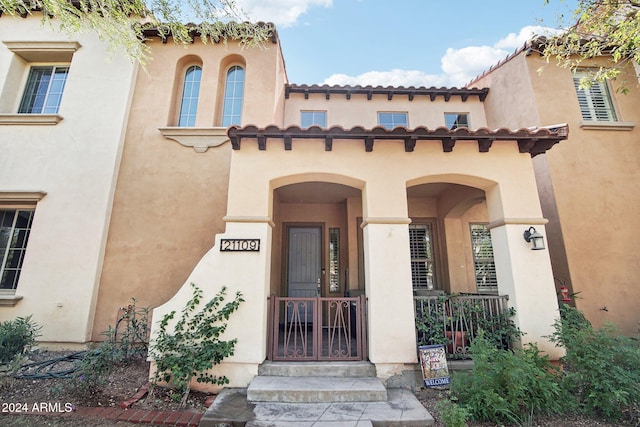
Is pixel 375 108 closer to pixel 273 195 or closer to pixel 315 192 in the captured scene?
pixel 315 192

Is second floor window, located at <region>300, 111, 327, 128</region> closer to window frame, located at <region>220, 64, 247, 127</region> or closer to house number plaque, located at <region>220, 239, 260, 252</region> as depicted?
window frame, located at <region>220, 64, 247, 127</region>

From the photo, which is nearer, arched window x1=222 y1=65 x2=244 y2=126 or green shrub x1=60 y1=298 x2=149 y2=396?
green shrub x1=60 y1=298 x2=149 y2=396

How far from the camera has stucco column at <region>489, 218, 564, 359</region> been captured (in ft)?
13.6

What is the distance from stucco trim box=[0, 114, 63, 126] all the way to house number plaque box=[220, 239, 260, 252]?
5580 mm

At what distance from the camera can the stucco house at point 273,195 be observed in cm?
432

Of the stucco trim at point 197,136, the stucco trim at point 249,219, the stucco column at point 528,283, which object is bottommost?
the stucco column at point 528,283

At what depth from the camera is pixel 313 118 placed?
8.42 m

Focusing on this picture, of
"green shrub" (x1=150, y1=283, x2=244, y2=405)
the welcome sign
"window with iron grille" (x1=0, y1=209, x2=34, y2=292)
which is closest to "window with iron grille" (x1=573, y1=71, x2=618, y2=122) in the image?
the welcome sign

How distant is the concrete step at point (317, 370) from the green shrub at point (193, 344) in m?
0.62

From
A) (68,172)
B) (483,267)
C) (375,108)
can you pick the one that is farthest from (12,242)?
(483,267)

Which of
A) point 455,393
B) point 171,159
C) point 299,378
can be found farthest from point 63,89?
point 455,393

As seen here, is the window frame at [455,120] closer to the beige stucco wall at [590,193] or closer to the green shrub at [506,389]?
the beige stucco wall at [590,193]

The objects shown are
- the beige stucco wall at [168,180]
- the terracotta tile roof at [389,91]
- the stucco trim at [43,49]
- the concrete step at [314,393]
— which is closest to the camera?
the concrete step at [314,393]

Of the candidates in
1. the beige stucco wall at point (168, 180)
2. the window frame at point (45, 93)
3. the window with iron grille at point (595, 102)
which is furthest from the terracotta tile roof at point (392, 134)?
the window frame at point (45, 93)
